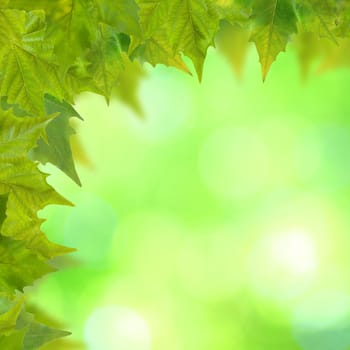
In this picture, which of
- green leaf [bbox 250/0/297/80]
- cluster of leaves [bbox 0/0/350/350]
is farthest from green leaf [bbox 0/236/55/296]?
green leaf [bbox 250/0/297/80]

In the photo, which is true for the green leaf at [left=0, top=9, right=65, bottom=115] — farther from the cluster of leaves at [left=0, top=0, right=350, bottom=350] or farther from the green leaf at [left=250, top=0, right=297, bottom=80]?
the green leaf at [left=250, top=0, right=297, bottom=80]

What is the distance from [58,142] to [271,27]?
1.79 ft

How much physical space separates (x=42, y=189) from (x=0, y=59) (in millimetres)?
298

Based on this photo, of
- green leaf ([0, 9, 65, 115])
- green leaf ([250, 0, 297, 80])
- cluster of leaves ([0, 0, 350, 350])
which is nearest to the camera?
cluster of leaves ([0, 0, 350, 350])

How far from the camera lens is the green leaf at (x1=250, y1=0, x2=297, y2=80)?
5.20 ft

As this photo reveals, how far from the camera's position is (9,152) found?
1.33 metres

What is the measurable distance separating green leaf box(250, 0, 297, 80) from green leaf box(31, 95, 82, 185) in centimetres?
44

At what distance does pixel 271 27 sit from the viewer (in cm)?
159

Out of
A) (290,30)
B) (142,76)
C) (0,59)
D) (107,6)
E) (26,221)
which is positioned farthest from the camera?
(142,76)

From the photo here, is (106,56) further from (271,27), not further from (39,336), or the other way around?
(39,336)

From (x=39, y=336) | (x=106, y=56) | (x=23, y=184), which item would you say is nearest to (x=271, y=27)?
(x=106, y=56)

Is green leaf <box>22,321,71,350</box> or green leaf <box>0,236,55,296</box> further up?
green leaf <box>0,236,55,296</box>

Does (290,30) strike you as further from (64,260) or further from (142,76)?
(142,76)

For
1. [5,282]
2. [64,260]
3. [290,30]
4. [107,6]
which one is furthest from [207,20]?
[64,260]
